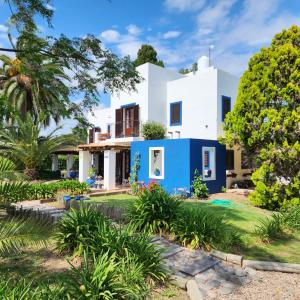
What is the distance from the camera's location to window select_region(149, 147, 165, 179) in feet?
59.5

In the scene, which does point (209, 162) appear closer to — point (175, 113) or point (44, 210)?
point (175, 113)

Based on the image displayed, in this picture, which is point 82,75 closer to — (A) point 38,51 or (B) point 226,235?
(A) point 38,51

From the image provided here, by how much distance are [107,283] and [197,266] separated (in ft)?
7.93

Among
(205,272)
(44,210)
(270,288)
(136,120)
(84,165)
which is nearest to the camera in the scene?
(270,288)

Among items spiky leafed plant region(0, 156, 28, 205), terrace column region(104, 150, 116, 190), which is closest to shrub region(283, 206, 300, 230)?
spiky leafed plant region(0, 156, 28, 205)

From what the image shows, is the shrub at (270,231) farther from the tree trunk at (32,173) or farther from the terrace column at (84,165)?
the tree trunk at (32,173)

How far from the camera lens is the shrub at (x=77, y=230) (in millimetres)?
6605

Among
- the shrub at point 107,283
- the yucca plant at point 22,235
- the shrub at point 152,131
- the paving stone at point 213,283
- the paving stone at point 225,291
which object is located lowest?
the paving stone at point 225,291

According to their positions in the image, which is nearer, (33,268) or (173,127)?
(33,268)

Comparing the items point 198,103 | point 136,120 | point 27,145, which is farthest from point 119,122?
point 27,145

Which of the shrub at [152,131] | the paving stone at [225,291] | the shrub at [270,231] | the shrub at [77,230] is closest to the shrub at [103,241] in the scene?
the shrub at [77,230]

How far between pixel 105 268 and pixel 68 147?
71.9 ft

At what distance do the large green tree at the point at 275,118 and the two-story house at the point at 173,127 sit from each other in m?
3.77

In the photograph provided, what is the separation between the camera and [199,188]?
1627 cm
